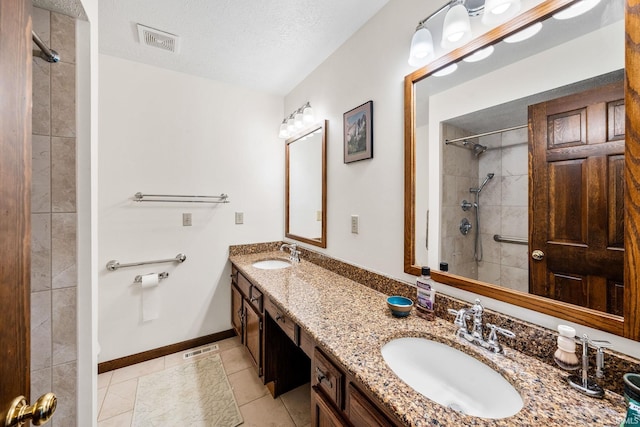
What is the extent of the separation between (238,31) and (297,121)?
A: 751 mm

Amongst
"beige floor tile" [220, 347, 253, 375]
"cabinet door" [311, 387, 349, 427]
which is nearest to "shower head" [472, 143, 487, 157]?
"cabinet door" [311, 387, 349, 427]

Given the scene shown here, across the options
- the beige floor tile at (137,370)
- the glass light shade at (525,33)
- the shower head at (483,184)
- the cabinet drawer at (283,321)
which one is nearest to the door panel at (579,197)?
the shower head at (483,184)

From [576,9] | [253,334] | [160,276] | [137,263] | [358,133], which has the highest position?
[576,9]

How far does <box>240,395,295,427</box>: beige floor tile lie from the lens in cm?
148

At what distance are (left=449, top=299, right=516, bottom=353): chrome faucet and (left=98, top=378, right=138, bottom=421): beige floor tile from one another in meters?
2.01

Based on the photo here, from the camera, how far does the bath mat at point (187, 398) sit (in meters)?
1.49

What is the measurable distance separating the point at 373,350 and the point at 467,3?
1412 millimetres

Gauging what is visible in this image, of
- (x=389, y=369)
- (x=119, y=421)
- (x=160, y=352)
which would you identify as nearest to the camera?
(x=389, y=369)

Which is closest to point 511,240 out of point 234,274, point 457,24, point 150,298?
point 457,24

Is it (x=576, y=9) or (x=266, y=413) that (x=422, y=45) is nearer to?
(x=576, y=9)

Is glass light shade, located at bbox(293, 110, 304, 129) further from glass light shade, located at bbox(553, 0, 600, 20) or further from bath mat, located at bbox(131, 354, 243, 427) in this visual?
bath mat, located at bbox(131, 354, 243, 427)

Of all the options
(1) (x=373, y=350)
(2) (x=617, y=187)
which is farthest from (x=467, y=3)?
(1) (x=373, y=350)

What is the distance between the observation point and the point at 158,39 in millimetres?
1724

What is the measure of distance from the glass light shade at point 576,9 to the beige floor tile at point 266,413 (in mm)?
2221
